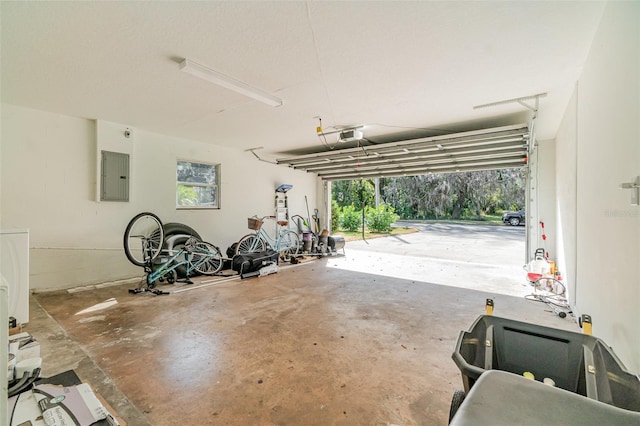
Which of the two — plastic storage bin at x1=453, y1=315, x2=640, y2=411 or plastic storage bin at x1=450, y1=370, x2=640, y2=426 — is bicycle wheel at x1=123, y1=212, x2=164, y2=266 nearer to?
plastic storage bin at x1=453, y1=315, x2=640, y2=411

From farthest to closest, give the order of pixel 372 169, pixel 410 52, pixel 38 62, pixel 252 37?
pixel 372 169, pixel 38 62, pixel 410 52, pixel 252 37

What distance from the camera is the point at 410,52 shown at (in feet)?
8.23

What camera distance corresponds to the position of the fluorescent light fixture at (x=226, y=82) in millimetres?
2708

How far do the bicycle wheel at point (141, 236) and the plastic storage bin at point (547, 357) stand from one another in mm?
4666

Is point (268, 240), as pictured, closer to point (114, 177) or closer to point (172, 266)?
point (172, 266)

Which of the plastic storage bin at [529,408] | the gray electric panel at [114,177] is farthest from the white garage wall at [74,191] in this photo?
the plastic storage bin at [529,408]

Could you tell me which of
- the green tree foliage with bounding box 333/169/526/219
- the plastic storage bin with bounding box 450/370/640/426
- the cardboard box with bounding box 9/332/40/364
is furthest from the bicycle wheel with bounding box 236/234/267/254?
the green tree foliage with bounding box 333/169/526/219

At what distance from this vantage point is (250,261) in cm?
521

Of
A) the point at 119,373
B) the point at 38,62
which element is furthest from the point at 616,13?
the point at 38,62

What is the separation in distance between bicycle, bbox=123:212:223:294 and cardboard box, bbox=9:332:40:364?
2.46 m

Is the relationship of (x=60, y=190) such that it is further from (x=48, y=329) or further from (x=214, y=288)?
(x=214, y=288)

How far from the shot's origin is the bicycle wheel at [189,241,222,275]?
4996 mm

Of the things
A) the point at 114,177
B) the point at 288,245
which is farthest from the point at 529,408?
the point at 288,245

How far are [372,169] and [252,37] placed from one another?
208 inches
